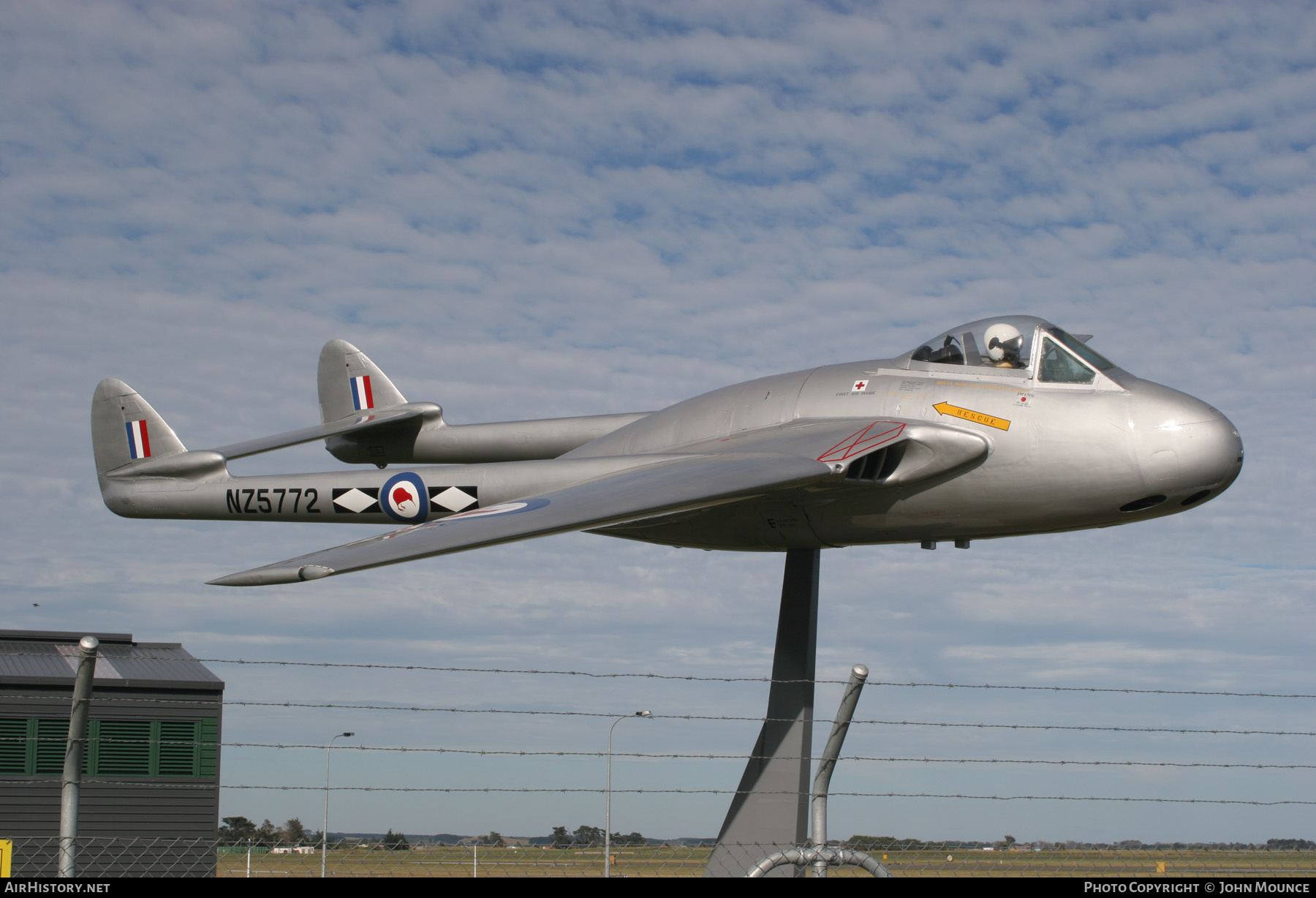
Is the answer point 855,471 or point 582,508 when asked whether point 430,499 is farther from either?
point 855,471

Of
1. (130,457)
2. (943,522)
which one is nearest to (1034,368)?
(943,522)

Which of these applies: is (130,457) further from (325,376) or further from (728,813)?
(728,813)

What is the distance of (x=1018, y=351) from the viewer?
1126cm

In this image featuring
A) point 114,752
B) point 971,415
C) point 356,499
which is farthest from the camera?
point 114,752

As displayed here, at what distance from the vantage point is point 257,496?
46.8ft

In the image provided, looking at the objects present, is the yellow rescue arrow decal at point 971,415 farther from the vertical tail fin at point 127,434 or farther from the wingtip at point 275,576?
the vertical tail fin at point 127,434

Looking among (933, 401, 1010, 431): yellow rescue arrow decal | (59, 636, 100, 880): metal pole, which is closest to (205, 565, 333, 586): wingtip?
(59, 636, 100, 880): metal pole

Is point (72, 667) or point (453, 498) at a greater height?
point (453, 498)

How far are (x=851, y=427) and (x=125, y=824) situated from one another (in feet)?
84.4

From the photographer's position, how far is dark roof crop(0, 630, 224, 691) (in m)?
27.4

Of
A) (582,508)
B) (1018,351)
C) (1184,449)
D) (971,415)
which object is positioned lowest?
(582,508)

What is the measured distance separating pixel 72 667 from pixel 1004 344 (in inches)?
1054

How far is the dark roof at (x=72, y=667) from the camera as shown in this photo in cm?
2738

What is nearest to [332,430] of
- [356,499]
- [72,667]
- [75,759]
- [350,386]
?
[350,386]
